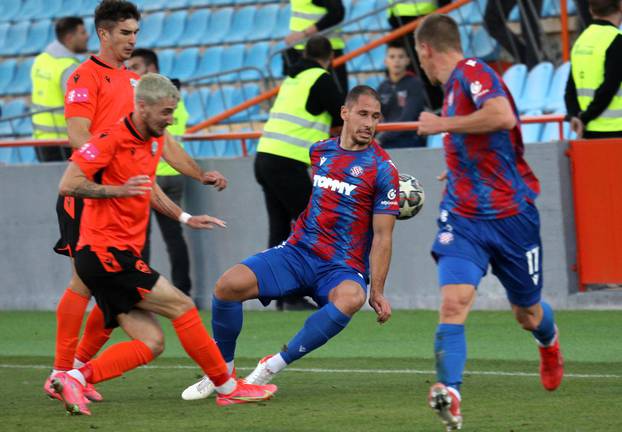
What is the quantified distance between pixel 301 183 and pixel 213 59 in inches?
287

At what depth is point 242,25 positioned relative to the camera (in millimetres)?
18859

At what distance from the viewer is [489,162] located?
6.72 m

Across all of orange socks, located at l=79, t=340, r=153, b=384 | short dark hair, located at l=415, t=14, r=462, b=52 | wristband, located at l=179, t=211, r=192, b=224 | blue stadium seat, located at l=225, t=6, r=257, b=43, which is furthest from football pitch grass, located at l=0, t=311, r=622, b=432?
blue stadium seat, located at l=225, t=6, r=257, b=43

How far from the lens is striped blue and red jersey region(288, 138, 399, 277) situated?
25.7 ft

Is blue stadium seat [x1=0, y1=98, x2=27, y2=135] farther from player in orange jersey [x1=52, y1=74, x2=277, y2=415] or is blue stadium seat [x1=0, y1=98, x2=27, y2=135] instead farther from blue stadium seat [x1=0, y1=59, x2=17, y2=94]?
player in orange jersey [x1=52, y1=74, x2=277, y2=415]

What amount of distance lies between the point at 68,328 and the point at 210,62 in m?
11.3

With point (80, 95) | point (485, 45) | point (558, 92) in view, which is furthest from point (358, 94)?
point (485, 45)

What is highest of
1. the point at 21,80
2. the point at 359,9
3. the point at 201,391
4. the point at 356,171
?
the point at 359,9

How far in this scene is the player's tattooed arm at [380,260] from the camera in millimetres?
7406

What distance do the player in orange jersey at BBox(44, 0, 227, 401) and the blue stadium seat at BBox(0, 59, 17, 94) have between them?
12715 millimetres

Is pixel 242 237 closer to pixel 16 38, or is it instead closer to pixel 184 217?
pixel 184 217

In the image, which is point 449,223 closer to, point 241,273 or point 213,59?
point 241,273

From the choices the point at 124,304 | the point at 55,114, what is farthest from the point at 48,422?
the point at 55,114

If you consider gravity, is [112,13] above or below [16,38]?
above
